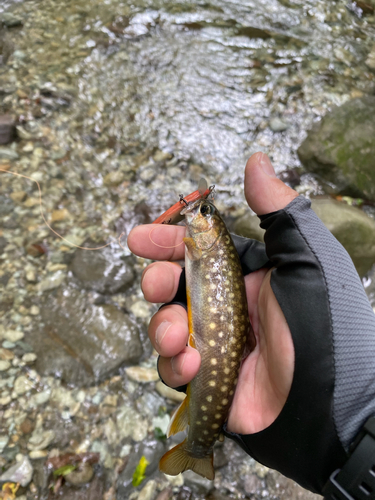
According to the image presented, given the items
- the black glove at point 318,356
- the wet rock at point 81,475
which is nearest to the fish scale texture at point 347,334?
the black glove at point 318,356

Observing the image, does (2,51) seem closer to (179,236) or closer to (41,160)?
(41,160)

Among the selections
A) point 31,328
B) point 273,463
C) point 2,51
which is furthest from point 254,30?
point 273,463

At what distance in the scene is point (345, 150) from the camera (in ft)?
14.5

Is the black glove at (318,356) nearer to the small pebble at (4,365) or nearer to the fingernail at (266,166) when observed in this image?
the fingernail at (266,166)

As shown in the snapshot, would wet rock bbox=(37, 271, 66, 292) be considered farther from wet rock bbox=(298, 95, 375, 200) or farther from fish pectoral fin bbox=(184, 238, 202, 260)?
wet rock bbox=(298, 95, 375, 200)

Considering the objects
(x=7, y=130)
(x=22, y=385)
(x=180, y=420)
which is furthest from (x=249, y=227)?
(x=7, y=130)

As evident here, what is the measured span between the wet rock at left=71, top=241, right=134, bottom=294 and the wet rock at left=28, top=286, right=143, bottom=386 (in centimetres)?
17

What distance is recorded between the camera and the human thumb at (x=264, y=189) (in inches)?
87.3

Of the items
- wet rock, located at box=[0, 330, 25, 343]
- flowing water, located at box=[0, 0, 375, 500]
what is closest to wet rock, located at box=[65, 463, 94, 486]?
flowing water, located at box=[0, 0, 375, 500]

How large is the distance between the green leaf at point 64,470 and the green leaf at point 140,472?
1.56ft

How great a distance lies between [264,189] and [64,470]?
258 cm

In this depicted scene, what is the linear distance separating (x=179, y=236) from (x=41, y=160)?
8.56 ft

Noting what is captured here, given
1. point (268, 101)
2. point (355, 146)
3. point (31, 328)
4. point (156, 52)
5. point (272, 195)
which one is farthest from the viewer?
point (156, 52)

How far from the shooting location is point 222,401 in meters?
2.04
